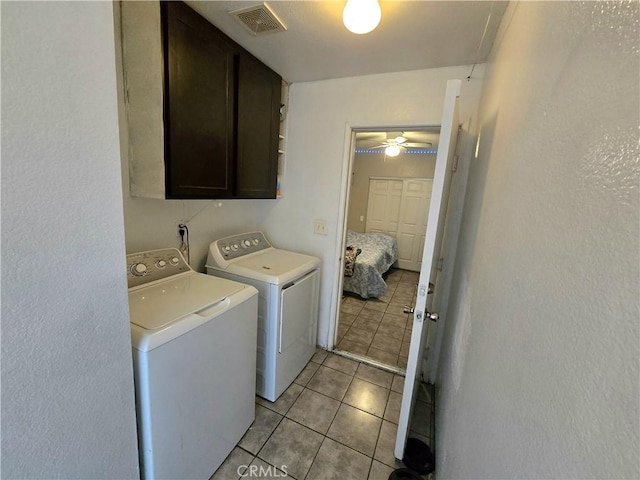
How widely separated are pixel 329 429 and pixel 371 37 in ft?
7.79

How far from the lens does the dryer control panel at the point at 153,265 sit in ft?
4.88

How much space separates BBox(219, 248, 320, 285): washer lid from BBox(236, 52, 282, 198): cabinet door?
1.58ft

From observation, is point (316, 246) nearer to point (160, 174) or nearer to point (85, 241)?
point (160, 174)

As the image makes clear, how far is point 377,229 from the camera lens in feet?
18.7

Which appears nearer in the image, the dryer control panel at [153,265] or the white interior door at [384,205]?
the dryer control panel at [153,265]

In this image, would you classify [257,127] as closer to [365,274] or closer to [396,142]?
[365,274]

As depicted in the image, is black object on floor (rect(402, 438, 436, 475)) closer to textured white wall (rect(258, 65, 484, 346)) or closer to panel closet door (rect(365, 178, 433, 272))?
textured white wall (rect(258, 65, 484, 346))

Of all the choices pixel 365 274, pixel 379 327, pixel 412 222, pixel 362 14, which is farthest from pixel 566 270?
pixel 412 222

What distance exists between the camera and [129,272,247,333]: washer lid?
3.81 ft

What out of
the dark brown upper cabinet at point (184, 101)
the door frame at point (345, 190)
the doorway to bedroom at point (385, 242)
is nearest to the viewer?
the dark brown upper cabinet at point (184, 101)

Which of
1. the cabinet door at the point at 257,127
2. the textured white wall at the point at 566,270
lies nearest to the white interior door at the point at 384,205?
the cabinet door at the point at 257,127

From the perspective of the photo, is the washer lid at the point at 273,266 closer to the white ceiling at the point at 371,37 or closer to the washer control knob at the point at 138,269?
the washer control knob at the point at 138,269

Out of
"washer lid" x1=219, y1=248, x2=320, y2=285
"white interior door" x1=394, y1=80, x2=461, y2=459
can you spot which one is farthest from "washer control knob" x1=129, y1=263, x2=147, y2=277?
"white interior door" x1=394, y1=80, x2=461, y2=459

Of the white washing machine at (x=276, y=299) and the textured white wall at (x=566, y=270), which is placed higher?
the textured white wall at (x=566, y=270)
